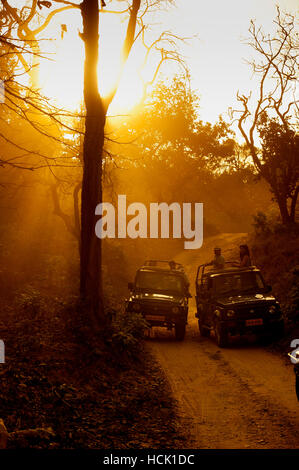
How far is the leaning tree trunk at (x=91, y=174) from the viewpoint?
38.1ft

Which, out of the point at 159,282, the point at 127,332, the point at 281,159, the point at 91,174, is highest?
the point at 281,159

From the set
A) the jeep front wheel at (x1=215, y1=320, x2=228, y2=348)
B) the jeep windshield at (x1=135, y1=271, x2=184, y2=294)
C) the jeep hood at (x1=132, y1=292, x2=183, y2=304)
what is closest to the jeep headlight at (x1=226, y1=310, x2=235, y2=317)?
the jeep front wheel at (x1=215, y1=320, x2=228, y2=348)

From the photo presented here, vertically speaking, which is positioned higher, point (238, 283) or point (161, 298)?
point (238, 283)

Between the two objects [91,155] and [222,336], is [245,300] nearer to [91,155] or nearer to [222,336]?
[222,336]

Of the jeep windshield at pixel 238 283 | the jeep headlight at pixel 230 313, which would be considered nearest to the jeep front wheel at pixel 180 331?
the jeep windshield at pixel 238 283

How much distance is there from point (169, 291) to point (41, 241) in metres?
12.1

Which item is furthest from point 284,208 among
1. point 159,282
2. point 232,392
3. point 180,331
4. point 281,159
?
point 232,392

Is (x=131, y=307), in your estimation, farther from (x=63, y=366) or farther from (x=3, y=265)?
(x=3, y=265)

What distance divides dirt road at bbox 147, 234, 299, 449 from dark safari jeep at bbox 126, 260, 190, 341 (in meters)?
0.62

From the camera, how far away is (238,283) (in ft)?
48.8

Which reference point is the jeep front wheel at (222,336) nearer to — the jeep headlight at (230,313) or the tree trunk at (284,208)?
the jeep headlight at (230,313)

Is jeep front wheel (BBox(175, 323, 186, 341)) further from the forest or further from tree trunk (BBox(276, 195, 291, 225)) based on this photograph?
tree trunk (BBox(276, 195, 291, 225))

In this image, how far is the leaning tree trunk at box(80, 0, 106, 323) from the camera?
38.1 ft

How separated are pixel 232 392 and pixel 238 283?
20.3 ft
